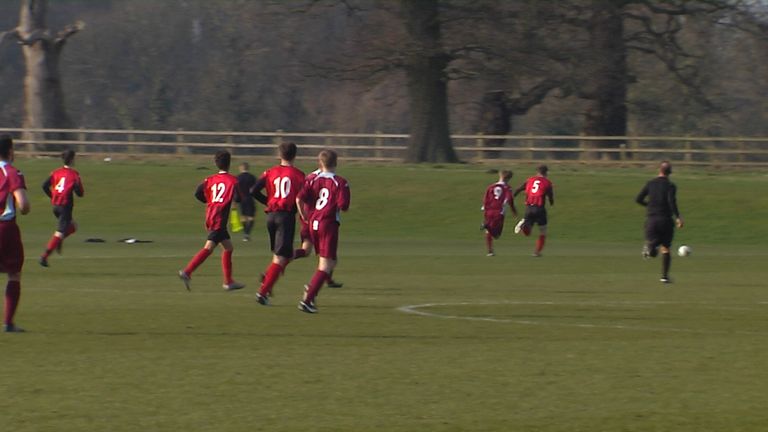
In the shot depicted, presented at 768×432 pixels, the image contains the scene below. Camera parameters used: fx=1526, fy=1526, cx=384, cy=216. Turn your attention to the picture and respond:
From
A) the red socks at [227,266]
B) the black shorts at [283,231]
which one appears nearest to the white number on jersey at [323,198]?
the black shorts at [283,231]

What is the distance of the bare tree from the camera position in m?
50.6

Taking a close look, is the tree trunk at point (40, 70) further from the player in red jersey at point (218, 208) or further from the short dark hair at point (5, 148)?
the short dark hair at point (5, 148)

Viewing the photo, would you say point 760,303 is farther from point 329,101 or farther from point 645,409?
point 329,101

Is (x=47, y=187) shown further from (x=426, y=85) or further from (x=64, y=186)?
(x=426, y=85)

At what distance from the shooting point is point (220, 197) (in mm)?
18062

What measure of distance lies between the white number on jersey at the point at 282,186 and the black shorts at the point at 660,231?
6.83 meters

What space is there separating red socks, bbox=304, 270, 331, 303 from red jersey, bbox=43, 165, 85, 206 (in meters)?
9.11

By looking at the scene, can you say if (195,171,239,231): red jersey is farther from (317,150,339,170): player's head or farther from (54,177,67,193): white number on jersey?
(54,177,67,193): white number on jersey

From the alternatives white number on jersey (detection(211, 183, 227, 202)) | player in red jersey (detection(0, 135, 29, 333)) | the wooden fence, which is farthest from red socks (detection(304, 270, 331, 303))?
the wooden fence

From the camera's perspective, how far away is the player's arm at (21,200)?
41.8 feet

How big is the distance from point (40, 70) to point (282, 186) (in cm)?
3690

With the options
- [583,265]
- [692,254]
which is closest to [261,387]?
[583,265]

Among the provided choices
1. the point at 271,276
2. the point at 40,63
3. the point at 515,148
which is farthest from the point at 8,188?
the point at 40,63

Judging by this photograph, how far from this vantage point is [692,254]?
2945 cm
